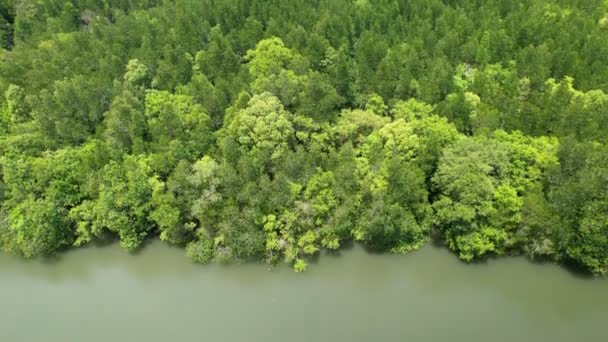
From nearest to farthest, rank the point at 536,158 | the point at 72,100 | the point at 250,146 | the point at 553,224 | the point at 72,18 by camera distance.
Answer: the point at 553,224
the point at 536,158
the point at 250,146
the point at 72,100
the point at 72,18

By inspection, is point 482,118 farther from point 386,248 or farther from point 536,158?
point 386,248

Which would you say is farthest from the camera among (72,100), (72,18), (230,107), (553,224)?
(72,18)

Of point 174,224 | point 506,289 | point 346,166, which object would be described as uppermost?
point 346,166

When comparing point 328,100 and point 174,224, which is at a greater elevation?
point 328,100

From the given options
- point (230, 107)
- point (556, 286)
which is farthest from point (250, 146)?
point (556, 286)

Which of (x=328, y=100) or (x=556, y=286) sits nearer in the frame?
(x=556, y=286)

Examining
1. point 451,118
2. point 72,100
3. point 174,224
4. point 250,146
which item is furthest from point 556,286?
point 72,100
